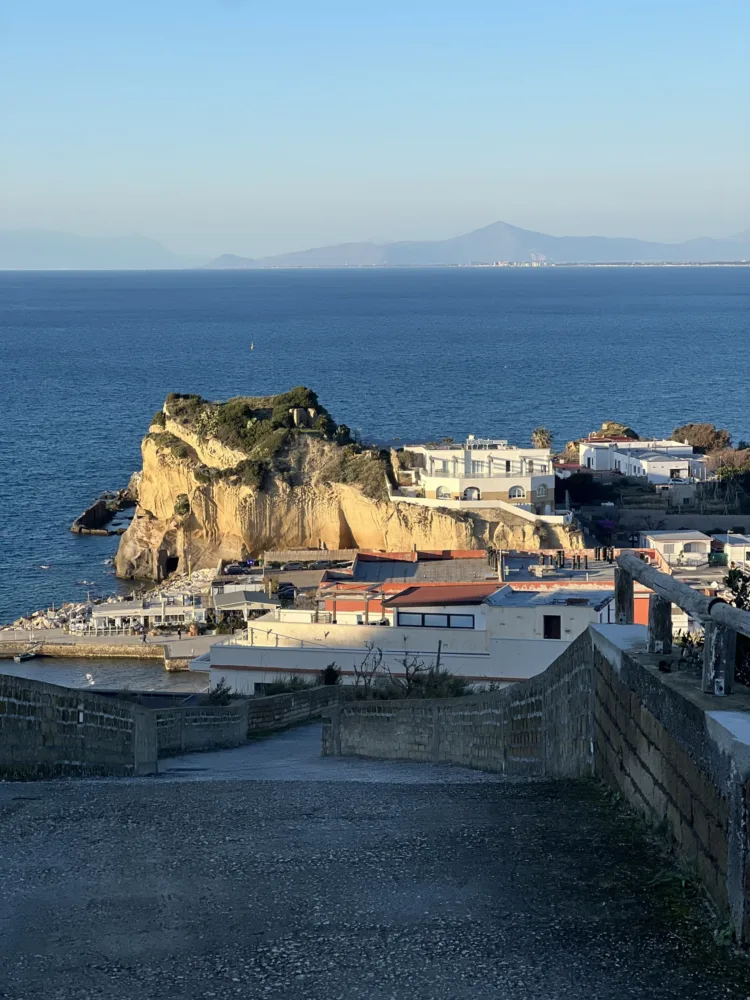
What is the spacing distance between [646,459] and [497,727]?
143ft

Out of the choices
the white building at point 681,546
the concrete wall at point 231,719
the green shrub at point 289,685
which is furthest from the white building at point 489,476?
the concrete wall at point 231,719

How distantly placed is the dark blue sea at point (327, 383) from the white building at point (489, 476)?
11.1 metres

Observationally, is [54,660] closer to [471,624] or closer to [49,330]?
[471,624]

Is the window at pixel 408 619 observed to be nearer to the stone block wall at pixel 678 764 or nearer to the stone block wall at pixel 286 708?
the stone block wall at pixel 286 708

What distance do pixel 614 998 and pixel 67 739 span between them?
6.90 meters

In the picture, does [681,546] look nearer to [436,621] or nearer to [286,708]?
[436,621]

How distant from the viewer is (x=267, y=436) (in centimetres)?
5034

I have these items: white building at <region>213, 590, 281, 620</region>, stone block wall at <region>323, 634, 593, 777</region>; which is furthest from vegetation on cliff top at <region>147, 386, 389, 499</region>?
stone block wall at <region>323, 634, 593, 777</region>

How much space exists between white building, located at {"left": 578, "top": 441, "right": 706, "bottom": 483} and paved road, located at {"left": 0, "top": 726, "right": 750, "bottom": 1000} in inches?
1778

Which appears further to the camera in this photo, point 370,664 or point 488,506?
point 488,506

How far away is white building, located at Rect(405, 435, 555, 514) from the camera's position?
147ft

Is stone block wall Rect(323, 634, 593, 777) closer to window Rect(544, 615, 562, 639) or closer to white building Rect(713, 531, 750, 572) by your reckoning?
window Rect(544, 615, 562, 639)

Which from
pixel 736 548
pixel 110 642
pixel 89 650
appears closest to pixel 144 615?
pixel 110 642

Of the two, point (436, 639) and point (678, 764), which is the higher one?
point (678, 764)
